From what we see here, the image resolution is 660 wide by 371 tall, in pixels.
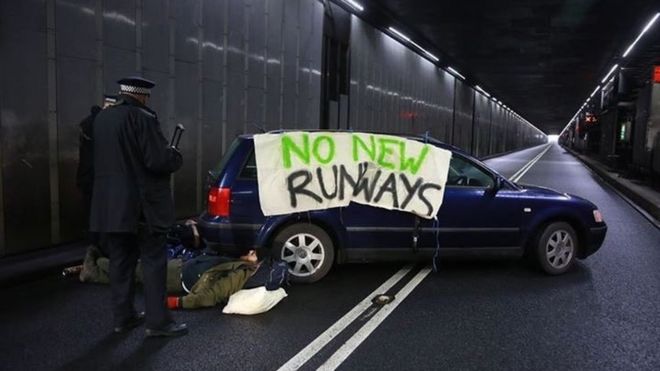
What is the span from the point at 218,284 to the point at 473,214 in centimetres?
299

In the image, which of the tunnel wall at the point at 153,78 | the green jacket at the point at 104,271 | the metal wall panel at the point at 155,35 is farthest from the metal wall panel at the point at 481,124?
the green jacket at the point at 104,271

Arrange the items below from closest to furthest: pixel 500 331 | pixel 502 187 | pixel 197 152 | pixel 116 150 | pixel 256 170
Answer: pixel 116 150 < pixel 500 331 < pixel 256 170 < pixel 502 187 < pixel 197 152

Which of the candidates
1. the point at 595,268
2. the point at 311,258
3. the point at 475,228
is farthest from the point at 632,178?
the point at 311,258

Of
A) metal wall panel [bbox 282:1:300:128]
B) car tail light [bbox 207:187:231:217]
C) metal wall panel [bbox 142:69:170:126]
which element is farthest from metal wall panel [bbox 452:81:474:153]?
car tail light [bbox 207:187:231:217]

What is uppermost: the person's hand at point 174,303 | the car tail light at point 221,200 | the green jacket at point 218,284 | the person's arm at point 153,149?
the person's arm at point 153,149

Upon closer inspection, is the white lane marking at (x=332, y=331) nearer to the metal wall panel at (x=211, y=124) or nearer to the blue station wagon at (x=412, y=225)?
the blue station wagon at (x=412, y=225)

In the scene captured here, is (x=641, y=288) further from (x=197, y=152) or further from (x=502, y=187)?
(x=197, y=152)

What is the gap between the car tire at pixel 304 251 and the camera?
6.23 metres

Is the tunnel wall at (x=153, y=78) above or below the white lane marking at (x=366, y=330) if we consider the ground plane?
above

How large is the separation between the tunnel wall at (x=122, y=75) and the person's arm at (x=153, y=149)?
3.24 m

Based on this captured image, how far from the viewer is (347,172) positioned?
6.43 m

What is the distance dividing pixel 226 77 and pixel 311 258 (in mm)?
5868

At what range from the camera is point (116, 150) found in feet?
14.2

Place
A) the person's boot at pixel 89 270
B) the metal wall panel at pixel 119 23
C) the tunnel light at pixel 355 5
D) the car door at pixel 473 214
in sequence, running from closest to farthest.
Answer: the person's boot at pixel 89 270
the car door at pixel 473 214
the metal wall panel at pixel 119 23
the tunnel light at pixel 355 5
